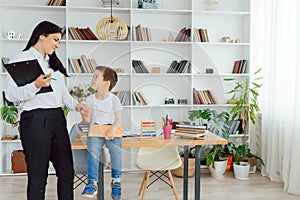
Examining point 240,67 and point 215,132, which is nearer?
point 215,132

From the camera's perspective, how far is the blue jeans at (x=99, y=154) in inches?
111

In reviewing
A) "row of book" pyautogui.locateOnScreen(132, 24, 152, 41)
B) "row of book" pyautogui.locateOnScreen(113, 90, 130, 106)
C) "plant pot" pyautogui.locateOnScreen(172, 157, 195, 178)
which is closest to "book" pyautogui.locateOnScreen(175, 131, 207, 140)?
"row of book" pyautogui.locateOnScreen(113, 90, 130, 106)

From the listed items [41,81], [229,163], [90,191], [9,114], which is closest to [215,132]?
[229,163]

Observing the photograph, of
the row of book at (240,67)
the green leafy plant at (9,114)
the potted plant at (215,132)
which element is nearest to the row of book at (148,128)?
the potted plant at (215,132)

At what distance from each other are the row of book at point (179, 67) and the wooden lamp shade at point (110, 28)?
581 mm

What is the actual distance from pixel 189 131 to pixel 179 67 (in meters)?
1.32

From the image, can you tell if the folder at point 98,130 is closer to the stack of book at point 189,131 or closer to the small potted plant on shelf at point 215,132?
the stack of book at point 189,131

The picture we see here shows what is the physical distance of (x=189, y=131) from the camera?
10.3ft

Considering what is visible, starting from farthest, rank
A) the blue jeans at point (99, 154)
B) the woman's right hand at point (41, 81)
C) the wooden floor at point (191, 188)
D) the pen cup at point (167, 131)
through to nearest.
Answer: the wooden floor at point (191, 188) < the pen cup at point (167, 131) < the blue jeans at point (99, 154) < the woman's right hand at point (41, 81)

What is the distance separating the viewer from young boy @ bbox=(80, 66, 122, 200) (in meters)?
2.71

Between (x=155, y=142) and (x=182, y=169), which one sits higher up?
(x=155, y=142)

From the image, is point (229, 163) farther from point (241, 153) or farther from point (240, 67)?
point (240, 67)

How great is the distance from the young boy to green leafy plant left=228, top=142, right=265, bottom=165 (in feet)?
6.48

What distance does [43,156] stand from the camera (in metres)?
2.53
